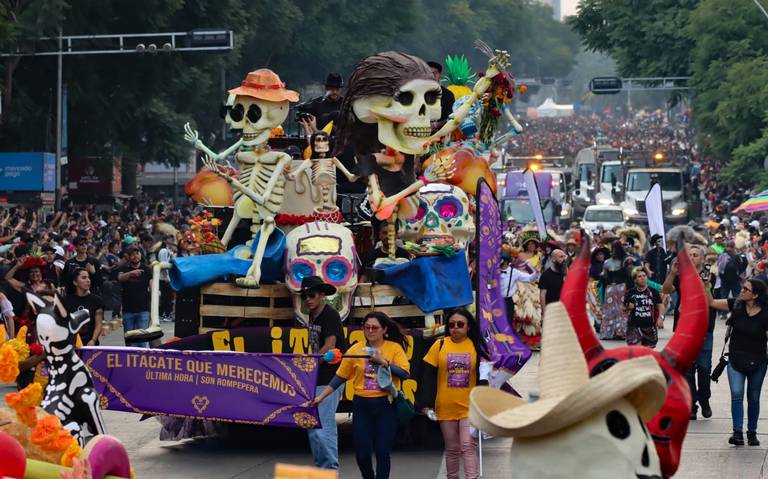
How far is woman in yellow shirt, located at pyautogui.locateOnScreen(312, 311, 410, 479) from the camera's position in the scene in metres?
11.7

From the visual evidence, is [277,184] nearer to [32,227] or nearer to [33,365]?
[33,365]

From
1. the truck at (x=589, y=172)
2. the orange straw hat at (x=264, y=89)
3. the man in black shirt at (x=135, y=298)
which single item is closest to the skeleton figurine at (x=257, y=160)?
the orange straw hat at (x=264, y=89)

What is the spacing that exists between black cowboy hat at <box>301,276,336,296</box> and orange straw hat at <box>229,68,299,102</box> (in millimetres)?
1950

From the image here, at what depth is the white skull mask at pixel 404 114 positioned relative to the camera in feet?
48.5

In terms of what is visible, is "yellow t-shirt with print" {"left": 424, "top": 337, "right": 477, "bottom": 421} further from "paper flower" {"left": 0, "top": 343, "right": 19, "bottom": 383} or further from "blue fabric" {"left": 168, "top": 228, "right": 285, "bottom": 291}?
"paper flower" {"left": 0, "top": 343, "right": 19, "bottom": 383}

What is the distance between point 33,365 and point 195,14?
33.2 meters

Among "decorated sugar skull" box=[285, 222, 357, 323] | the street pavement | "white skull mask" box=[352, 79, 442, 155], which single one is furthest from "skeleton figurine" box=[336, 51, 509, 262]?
the street pavement

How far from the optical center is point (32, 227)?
32.9m

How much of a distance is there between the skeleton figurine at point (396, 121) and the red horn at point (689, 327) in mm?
8217

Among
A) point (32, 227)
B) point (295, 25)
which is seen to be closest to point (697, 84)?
point (295, 25)

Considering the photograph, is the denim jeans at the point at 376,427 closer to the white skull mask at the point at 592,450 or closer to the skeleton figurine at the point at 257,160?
the skeleton figurine at the point at 257,160

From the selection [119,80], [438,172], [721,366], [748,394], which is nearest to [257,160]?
[438,172]

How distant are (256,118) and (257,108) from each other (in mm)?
87

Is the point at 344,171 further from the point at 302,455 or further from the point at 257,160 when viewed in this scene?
the point at 302,455
